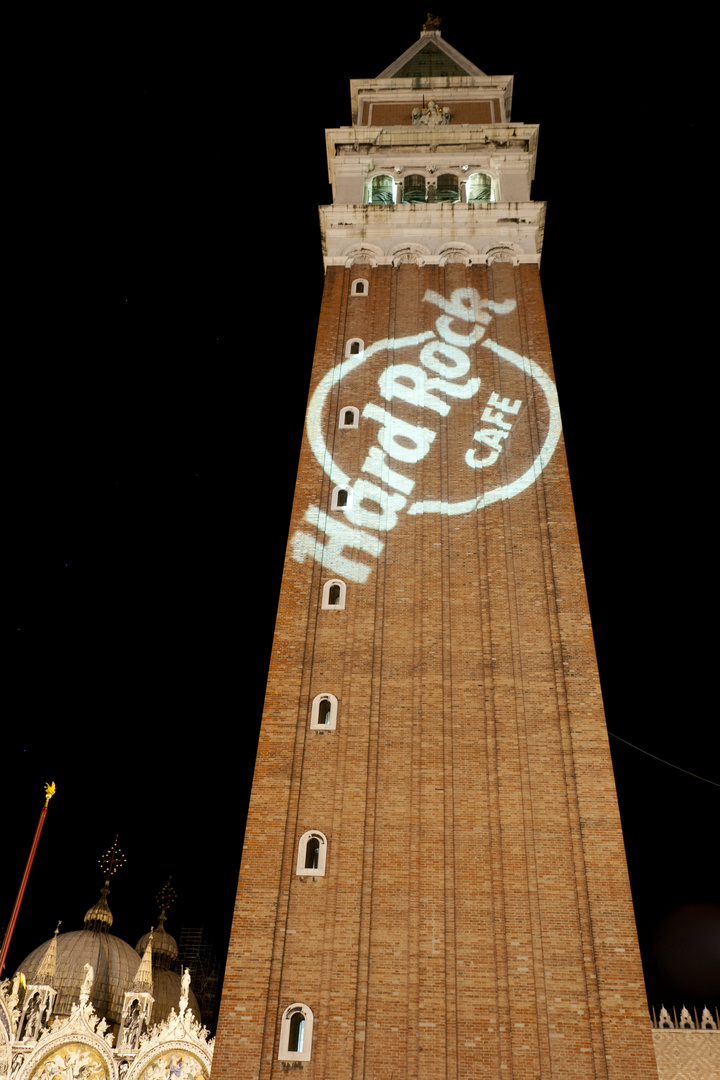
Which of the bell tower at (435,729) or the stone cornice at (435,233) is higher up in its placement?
the stone cornice at (435,233)

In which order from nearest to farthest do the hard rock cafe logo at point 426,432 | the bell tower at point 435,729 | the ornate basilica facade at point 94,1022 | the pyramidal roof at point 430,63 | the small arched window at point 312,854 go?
the bell tower at point 435,729, the small arched window at point 312,854, the hard rock cafe logo at point 426,432, the ornate basilica facade at point 94,1022, the pyramidal roof at point 430,63

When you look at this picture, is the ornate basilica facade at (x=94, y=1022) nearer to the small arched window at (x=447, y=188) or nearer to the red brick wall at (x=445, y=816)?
the red brick wall at (x=445, y=816)

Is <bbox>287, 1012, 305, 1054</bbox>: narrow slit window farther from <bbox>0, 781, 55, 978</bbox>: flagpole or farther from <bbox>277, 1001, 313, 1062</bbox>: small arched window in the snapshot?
<bbox>0, 781, 55, 978</bbox>: flagpole

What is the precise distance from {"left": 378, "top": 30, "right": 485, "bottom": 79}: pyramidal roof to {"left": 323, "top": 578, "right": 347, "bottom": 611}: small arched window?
27.1 metres

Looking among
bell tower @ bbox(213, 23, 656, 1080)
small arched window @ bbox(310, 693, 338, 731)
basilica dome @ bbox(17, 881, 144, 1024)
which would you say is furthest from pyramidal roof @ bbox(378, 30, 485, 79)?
basilica dome @ bbox(17, 881, 144, 1024)

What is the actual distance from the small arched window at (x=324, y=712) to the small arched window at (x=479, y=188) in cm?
2140

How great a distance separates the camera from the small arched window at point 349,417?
27.7 metres

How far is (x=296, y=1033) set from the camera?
1745cm

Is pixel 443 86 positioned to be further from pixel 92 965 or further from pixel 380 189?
pixel 92 965

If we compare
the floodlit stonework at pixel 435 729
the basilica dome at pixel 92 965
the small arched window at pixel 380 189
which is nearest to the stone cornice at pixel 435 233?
the floodlit stonework at pixel 435 729

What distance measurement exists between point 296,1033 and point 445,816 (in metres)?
5.08

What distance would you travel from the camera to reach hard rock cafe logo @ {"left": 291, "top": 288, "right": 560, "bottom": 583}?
83.3 feet

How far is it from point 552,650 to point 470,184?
2067cm

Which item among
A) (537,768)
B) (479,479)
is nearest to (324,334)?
(479,479)
